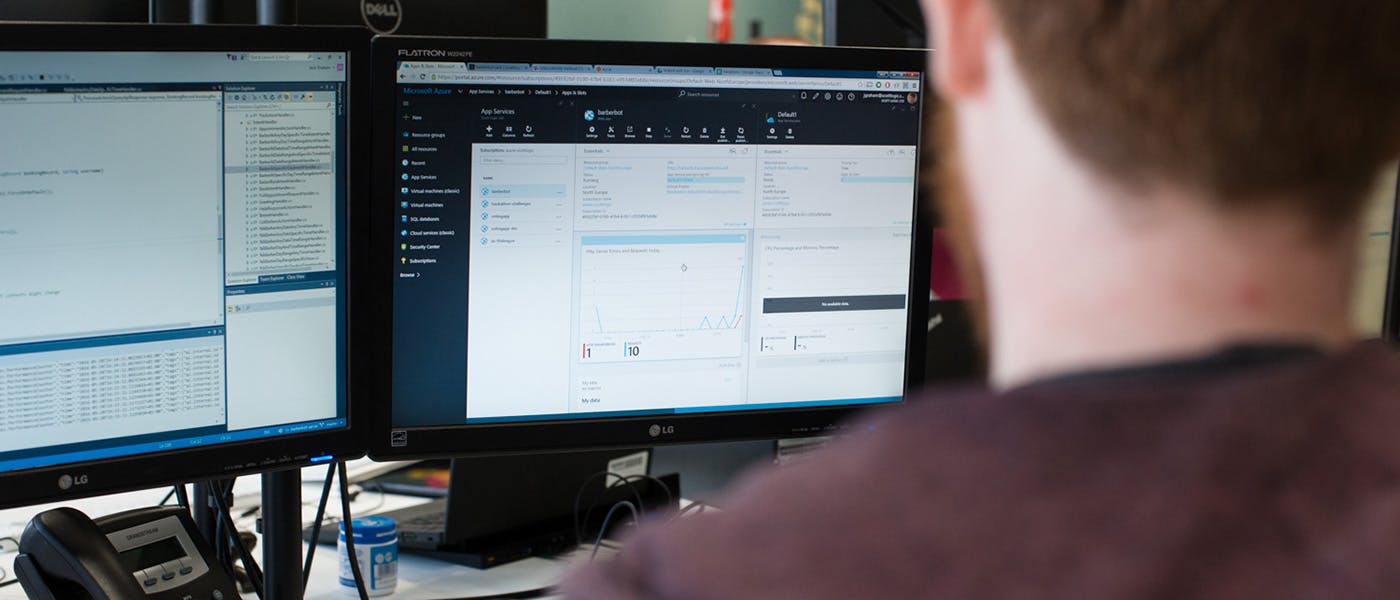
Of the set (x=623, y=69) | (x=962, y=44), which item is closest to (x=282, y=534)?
(x=623, y=69)

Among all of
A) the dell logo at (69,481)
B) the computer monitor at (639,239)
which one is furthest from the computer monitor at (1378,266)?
the dell logo at (69,481)

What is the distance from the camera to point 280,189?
40.6 inches

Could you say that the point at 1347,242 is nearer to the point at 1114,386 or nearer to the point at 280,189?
the point at 1114,386

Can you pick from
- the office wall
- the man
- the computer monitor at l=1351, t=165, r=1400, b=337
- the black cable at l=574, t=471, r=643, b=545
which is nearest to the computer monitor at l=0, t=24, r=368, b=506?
the black cable at l=574, t=471, r=643, b=545

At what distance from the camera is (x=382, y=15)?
1.45 metres

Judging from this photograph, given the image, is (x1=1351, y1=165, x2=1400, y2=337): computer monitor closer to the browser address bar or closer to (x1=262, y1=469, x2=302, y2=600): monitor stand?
the browser address bar

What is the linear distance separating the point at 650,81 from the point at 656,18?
3.66 m

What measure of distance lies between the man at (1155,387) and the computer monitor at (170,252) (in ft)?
2.04

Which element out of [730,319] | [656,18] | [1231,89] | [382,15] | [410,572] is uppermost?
[656,18]

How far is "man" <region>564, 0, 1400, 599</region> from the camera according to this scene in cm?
42

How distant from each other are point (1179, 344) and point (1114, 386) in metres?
0.03

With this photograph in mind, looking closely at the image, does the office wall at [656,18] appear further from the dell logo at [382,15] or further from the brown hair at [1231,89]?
the brown hair at [1231,89]

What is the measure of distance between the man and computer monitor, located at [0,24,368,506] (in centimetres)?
62

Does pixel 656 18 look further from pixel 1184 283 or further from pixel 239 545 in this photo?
pixel 1184 283
